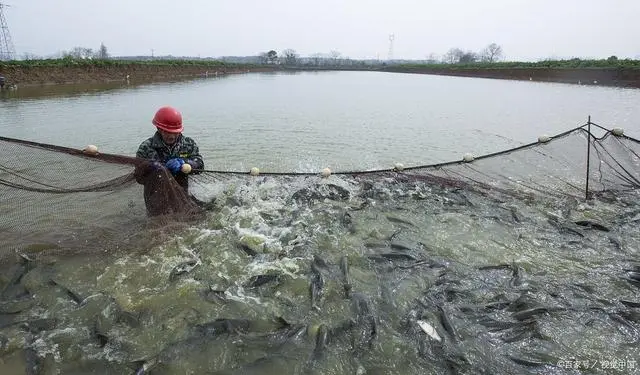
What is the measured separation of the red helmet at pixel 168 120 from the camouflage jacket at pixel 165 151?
332 millimetres

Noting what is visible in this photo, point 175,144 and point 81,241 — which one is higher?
point 175,144

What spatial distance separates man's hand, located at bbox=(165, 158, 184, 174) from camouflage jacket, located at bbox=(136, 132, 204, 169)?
0.18 metres

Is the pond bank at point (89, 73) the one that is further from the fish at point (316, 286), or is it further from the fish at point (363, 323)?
the fish at point (363, 323)

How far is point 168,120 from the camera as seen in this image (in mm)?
5414

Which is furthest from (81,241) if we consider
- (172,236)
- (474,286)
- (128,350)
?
(474,286)

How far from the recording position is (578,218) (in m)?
6.83

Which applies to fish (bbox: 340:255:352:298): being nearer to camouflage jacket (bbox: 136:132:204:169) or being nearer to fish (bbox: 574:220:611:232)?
camouflage jacket (bbox: 136:132:204:169)

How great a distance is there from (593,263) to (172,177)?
589cm

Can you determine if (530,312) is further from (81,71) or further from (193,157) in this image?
(81,71)

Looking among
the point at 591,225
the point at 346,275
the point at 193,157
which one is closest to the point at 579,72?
the point at 591,225

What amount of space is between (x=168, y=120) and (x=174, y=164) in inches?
24.2

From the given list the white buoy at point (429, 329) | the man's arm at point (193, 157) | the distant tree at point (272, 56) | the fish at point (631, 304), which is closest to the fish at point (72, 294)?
the man's arm at point (193, 157)

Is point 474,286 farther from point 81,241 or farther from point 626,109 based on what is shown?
point 626,109

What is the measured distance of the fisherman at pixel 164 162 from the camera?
17.5 feet
